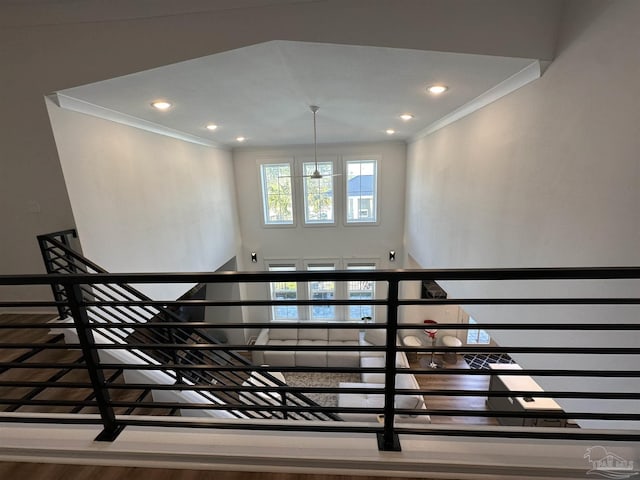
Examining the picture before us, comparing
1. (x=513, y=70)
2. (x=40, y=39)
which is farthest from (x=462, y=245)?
(x=40, y=39)

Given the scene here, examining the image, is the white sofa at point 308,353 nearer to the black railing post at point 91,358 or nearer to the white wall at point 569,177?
the white wall at point 569,177

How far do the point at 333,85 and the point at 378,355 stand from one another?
18.2 ft

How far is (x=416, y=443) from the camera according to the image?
1.27 metres

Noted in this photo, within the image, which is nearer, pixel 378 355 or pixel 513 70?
pixel 513 70

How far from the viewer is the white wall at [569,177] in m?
1.55

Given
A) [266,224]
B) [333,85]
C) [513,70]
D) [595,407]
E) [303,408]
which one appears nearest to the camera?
[303,408]

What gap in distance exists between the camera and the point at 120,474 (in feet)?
4.15

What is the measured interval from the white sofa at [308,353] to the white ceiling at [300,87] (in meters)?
4.57

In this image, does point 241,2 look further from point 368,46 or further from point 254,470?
point 254,470

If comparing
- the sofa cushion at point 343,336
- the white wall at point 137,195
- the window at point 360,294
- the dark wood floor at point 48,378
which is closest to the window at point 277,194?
the white wall at point 137,195

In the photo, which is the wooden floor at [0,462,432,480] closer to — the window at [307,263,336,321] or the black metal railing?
the black metal railing

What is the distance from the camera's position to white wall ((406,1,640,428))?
1546mm

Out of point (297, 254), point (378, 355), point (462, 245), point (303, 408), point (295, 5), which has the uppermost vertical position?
point (295, 5)

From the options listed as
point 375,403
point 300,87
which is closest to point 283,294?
point 375,403
